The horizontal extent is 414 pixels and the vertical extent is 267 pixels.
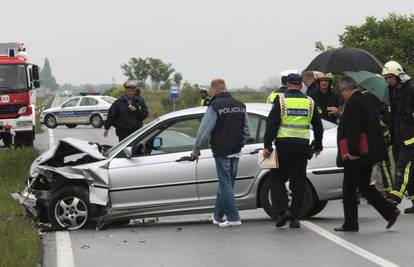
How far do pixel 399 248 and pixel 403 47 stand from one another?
998 inches

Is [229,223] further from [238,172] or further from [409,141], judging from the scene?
[409,141]

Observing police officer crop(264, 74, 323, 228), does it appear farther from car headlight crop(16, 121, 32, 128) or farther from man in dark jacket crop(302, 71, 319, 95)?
car headlight crop(16, 121, 32, 128)

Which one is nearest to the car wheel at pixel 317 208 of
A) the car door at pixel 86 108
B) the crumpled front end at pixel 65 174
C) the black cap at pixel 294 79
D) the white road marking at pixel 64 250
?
the black cap at pixel 294 79

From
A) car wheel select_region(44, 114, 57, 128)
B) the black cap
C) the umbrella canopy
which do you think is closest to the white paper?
the black cap

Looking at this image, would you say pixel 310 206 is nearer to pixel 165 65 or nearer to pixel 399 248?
pixel 399 248

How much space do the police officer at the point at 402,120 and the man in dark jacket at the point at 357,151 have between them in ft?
3.44

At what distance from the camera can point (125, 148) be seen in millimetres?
8953

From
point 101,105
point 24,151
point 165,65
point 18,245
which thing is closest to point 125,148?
point 18,245

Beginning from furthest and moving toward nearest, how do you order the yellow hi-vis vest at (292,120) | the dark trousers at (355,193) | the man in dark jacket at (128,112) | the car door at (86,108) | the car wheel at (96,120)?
the car door at (86,108), the car wheel at (96,120), the man in dark jacket at (128,112), the yellow hi-vis vest at (292,120), the dark trousers at (355,193)

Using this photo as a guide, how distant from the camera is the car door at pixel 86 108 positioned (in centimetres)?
3644

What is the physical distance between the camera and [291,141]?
8344 mm

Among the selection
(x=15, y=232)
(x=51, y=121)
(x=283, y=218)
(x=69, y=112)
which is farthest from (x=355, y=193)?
(x=51, y=121)

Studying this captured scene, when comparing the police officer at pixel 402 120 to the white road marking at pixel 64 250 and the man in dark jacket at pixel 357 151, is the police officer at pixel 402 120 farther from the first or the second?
the white road marking at pixel 64 250

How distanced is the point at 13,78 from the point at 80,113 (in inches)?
619
